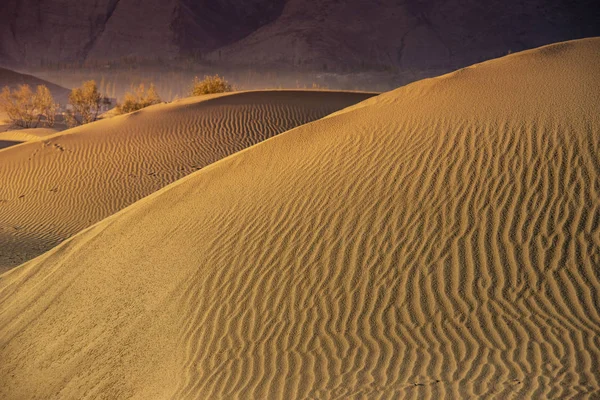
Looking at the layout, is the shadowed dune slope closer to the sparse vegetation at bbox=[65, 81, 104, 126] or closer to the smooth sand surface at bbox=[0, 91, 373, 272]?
the smooth sand surface at bbox=[0, 91, 373, 272]

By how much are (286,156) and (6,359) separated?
4521 mm

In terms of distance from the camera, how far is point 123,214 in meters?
11.7

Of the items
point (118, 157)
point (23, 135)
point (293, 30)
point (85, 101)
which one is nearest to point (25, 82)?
point (293, 30)

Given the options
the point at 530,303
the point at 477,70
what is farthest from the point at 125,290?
the point at 477,70

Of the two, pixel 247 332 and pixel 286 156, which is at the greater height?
pixel 286 156

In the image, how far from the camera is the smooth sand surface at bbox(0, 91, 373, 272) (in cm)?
1670

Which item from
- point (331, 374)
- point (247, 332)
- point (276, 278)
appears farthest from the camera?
point (276, 278)

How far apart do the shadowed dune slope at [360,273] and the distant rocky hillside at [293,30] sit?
169 feet

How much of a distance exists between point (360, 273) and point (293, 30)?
62.5m

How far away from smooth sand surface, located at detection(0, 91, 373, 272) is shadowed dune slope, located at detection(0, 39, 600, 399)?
196 inches

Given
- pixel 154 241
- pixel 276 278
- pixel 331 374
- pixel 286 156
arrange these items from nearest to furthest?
pixel 331 374 < pixel 276 278 < pixel 154 241 < pixel 286 156

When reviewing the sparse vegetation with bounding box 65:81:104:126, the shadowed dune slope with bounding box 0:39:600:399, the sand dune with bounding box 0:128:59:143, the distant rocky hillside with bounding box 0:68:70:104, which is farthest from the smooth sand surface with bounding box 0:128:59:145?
the distant rocky hillside with bounding box 0:68:70:104

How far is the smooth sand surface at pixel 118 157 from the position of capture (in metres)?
16.7

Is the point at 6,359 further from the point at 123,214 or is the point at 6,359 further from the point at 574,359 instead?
the point at 574,359
